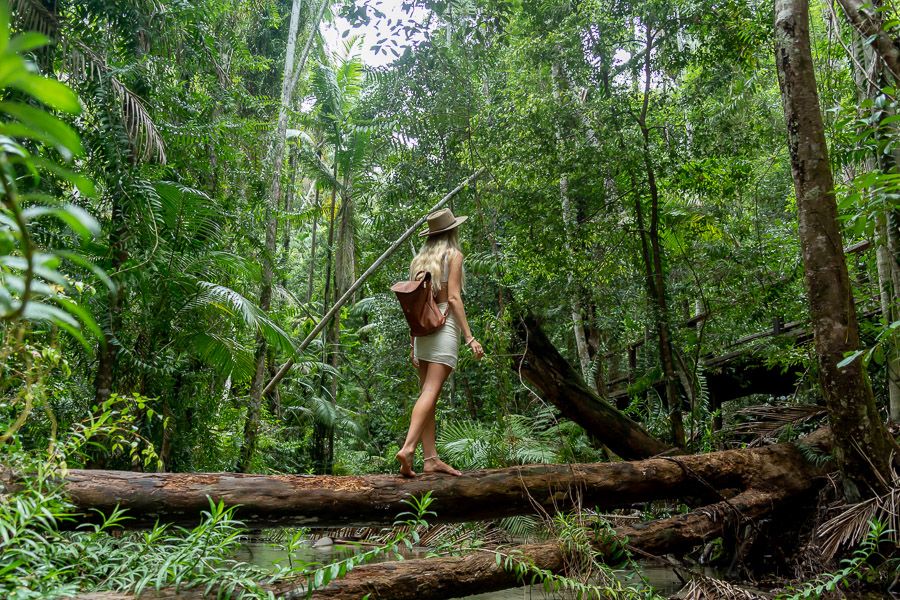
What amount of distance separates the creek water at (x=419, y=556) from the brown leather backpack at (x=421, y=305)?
5.30 feet

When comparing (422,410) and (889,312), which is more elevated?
(889,312)

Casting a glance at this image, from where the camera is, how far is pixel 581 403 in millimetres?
7125

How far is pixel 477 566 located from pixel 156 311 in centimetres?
487

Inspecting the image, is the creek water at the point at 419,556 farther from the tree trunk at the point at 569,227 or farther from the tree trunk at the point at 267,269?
the tree trunk at the point at 569,227

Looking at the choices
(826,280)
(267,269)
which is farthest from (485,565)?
(267,269)

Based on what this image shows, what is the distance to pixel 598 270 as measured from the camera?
8539mm

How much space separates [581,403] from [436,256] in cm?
297

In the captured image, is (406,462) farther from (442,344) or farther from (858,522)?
(858,522)

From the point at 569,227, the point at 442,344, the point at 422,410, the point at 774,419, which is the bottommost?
the point at 774,419

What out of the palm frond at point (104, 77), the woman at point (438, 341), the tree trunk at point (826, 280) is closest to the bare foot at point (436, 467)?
the woman at point (438, 341)

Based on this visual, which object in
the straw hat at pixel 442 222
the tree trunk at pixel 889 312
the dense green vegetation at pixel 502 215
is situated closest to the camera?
the straw hat at pixel 442 222

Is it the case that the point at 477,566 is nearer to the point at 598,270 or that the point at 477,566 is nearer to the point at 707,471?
the point at 707,471

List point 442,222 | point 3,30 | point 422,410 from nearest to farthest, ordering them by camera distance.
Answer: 1. point 3,30
2. point 422,410
3. point 442,222

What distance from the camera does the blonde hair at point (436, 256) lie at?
5.02 meters
